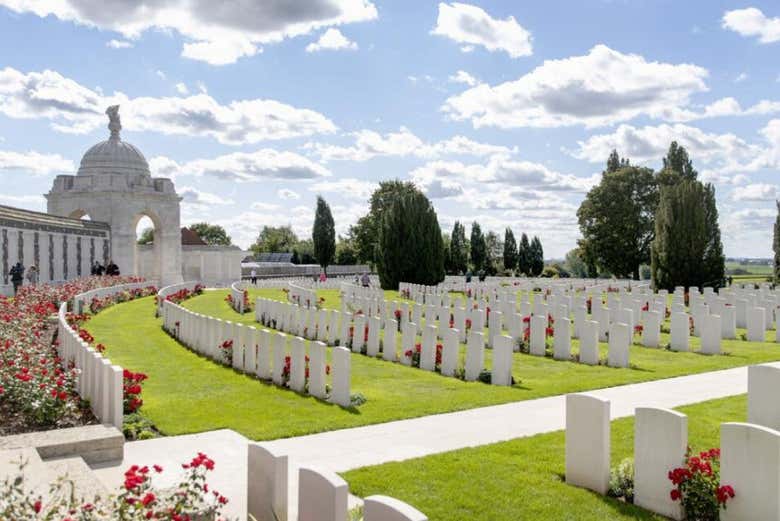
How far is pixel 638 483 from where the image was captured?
212 inches

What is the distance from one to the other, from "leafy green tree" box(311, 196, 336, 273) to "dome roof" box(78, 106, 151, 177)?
17251 mm

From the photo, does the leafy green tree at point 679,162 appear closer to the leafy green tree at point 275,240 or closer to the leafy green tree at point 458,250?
the leafy green tree at point 458,250

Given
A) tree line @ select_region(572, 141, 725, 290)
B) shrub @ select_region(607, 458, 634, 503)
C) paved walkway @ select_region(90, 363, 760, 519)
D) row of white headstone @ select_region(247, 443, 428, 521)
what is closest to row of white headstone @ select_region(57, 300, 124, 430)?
paved walkway @ select_region(90, 363, 760, 519)

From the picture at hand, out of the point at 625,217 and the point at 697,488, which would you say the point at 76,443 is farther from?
the point at 625,217

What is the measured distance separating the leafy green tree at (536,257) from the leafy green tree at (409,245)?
40661 mm

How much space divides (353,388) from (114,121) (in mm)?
51568

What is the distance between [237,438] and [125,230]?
4534 centimetres

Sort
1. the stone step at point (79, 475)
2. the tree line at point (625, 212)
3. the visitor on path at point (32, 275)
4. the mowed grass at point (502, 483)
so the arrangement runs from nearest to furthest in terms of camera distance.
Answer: the stone step at point (79, 475) < the mowed grass at point (502, 483) < the visitor on path at point (32, 275) < the tree line at point (625, 212)

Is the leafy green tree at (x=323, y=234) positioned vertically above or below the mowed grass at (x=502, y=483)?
above

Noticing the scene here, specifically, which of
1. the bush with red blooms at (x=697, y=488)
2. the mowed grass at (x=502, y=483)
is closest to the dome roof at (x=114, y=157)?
the mowed grass at (x=502, y=483)

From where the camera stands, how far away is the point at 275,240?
405 feet

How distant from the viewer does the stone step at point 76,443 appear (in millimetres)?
6117

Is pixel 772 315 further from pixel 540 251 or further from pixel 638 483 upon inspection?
pixel 540 251

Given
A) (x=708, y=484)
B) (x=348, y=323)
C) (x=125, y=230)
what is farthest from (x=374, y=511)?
(x=125, y=230)
